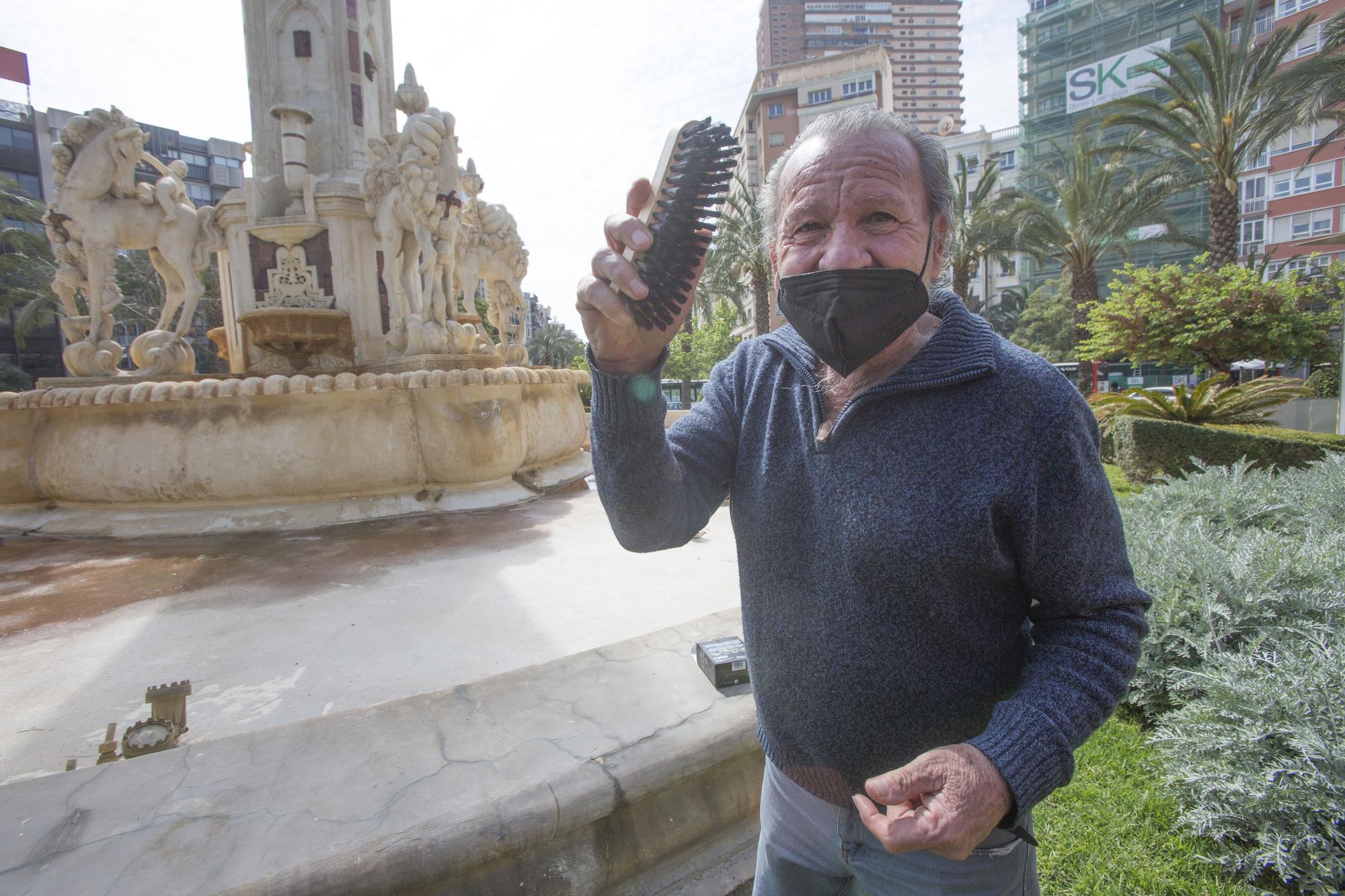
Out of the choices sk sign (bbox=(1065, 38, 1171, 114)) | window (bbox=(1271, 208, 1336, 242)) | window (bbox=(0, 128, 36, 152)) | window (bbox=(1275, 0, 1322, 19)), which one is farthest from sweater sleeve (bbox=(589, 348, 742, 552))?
window (bbox=(0, 128, 36, 152))

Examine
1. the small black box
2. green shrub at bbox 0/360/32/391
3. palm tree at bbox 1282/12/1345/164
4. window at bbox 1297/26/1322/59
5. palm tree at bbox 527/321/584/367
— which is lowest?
the small black box

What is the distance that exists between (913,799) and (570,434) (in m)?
7.41

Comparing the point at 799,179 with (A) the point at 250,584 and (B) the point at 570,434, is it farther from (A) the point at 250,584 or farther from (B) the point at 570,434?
(B) the point at 570,434

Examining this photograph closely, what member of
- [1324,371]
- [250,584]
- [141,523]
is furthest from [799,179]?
[1324,371]

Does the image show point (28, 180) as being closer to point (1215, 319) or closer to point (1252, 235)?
point (1215, 319)

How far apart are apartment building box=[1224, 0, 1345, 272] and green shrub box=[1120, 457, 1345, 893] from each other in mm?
38871

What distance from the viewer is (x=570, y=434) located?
8.12m

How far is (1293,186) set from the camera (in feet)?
110

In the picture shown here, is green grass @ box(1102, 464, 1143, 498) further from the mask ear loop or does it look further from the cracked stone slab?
the mask ear loop

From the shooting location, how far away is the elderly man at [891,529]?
98 centimetres

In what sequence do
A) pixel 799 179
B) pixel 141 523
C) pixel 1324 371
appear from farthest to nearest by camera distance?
pixel 1324 371
pixel 141 523
pixel 799 179

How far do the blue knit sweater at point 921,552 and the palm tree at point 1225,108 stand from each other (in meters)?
17.8

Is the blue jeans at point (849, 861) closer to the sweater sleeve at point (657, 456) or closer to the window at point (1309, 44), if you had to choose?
the sweater sleeve at point (657, 456)

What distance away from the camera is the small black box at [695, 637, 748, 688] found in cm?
212
